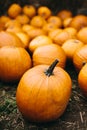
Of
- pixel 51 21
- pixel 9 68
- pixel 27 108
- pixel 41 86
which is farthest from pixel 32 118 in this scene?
pixel 51 21

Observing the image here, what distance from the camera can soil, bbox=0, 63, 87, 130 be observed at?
2727 mm

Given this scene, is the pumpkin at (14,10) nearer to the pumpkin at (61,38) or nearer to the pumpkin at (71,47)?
the pumpkin at (61,38)

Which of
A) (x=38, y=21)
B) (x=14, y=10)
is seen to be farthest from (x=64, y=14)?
(x=14, y=10)

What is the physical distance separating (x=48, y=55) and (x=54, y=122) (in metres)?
0.95

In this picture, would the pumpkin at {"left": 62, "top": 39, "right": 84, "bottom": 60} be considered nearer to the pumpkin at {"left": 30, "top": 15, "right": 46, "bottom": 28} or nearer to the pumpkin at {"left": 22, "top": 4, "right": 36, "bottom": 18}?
the pumpkin at {"left": 30, "top": 15, "right": 46, "bottom": 28}

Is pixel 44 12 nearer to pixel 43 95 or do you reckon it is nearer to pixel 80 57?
pixel 80 57

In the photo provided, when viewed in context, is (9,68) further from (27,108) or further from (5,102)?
(27,108)

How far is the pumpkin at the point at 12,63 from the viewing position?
3.33m

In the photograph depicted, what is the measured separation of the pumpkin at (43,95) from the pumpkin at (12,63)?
63 cm

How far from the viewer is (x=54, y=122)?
279 cm

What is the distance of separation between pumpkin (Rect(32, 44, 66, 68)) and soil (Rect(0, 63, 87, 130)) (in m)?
0.46

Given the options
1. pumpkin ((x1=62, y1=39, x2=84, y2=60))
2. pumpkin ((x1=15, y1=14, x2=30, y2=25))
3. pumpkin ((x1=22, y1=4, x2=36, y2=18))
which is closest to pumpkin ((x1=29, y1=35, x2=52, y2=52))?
pumpkin ((x1=62, y1=39, x2=84, y2=60))

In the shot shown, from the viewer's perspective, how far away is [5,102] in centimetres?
313

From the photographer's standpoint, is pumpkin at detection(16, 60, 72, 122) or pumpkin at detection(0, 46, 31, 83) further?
pumpkin at detection(0, 46, 31, 83)
